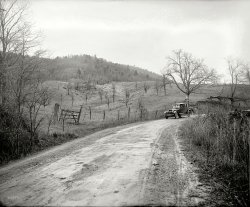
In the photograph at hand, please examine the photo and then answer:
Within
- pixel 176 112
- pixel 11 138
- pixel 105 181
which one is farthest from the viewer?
pixel 176 112

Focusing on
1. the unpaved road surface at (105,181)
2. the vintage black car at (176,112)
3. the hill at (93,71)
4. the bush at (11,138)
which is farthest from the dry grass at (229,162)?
the hill at (93,71)

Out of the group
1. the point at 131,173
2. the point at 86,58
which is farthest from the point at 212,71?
the point at 86,58


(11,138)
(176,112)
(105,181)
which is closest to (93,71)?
(176,112)

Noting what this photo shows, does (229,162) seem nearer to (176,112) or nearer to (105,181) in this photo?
(105,181)

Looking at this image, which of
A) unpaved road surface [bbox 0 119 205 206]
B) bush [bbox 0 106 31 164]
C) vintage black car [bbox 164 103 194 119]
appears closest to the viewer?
unpaved road surface [bbox 0 119 205 206]

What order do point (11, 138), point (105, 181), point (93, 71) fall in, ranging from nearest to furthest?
point (105, 181)
point (11, 138)
point (93, 71)

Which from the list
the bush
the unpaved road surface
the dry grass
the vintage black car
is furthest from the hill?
the dry grass

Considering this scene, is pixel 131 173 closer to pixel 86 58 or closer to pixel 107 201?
pixel 107 201

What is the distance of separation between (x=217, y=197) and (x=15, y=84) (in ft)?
39.7


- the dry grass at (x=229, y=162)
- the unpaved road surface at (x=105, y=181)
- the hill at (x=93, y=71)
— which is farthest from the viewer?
the hill at (x=93, y=71)

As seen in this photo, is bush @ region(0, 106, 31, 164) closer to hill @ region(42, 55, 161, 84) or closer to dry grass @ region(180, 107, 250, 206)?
dry grass @ region(180, 107, 250, 206)

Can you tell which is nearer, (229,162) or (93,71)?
(229,162)

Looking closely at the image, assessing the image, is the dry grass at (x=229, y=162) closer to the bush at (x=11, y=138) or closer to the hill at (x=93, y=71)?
the bush at (x=11, y=138)

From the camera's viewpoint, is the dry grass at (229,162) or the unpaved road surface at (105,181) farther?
the dry grass at (229,162)
